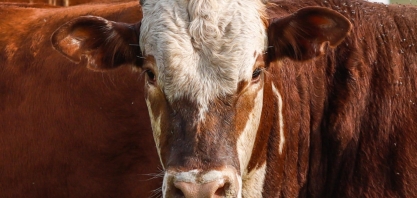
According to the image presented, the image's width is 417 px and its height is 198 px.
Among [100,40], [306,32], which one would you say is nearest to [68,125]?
[100,40]

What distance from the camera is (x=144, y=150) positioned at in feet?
21.8

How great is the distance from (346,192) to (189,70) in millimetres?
1796

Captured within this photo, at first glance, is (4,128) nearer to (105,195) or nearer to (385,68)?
(105,195)

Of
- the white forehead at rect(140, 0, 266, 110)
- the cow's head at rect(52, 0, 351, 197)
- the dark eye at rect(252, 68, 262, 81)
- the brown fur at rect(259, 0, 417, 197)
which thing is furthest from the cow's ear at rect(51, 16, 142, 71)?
the brown fur at rect(259, 0, 417, 197)

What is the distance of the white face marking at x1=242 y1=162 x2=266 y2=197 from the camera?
6.12 meters

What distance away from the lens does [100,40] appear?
5945 mm

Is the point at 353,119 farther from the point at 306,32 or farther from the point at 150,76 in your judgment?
the point at 150,76

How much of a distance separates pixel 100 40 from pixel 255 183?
1.50 metres

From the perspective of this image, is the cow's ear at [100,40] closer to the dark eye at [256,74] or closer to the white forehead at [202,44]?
the white forehead at [202,44]

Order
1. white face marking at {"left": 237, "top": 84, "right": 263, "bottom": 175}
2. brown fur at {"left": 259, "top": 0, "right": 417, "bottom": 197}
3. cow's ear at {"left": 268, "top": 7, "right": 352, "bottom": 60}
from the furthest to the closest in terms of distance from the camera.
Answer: brown fur at {"left": 259, "top": 0, "right": 417, "bottom": 197}
cow's ear at {"left": 268, "top": 7, "right": 352, "bottom": 60}
white face marking at {"left": 237, "top": 84, "right": 263, "bottom": 175}

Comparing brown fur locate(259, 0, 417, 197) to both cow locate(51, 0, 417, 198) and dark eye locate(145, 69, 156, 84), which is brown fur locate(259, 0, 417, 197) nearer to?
cow locate(51, 0, 417, 198)

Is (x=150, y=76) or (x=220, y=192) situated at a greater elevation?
(x=150, y=76)

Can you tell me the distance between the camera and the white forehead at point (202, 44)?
5215mm

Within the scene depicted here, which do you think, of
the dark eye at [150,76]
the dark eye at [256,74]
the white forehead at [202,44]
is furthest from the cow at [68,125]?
the dark eye at [256,74]
